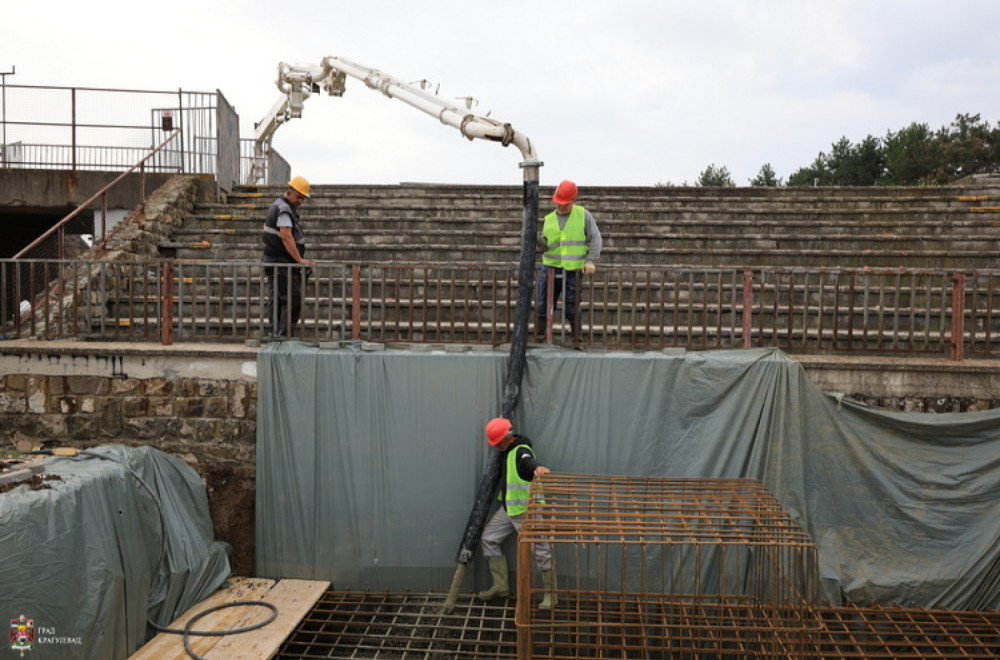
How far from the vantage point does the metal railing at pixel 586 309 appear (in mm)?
6934

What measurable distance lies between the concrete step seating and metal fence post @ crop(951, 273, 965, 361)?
3449 mm

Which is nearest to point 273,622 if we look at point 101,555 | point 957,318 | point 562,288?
point 101,555

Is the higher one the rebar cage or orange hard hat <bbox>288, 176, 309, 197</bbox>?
orange hard hat <bbox>288, 176, 309, 197</bbox>

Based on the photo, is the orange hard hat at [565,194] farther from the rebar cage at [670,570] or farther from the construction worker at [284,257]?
the rebar cage at [670,570]

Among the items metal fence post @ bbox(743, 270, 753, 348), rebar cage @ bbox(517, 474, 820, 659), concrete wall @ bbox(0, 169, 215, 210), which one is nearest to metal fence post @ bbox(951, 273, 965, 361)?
metal fence post @ bbox(743, 270, 753, 348)

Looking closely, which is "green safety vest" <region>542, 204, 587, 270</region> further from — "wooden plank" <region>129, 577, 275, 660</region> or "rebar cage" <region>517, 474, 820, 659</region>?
"wooden plank" <region>129, 577, 275, 660</region>

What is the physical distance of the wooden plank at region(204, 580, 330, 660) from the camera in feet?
18.2

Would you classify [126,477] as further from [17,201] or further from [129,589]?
[17,201]

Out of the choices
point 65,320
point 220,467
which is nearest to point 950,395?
point 220,467

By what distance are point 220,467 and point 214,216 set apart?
5812 millimetres

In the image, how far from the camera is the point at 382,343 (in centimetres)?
711

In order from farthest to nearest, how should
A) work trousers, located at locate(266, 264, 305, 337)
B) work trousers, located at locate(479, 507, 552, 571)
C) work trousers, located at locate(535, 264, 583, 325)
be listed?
work trousers, located at locate(266, 264, 305, 337) → work trousers, located at locate(535, 264, 583, 325) → work trousers, located at locate(479, 507, 552, 571)

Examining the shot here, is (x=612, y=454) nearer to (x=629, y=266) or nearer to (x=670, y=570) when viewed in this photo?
(x=670, y=570)

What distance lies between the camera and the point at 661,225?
37.9 feet
